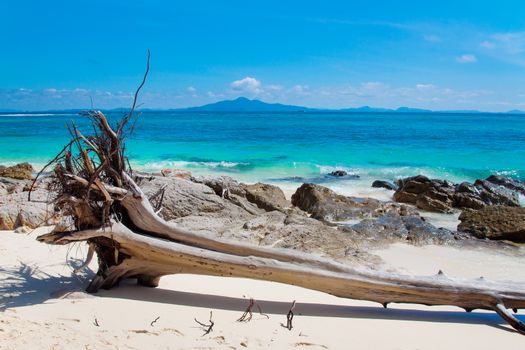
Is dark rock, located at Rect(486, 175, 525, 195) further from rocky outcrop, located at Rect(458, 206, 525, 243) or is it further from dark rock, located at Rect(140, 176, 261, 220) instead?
dark rock, located at Rect(140, 176, 261, 220)

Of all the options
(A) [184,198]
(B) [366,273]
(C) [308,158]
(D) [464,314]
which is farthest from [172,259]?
(C) [308,158]

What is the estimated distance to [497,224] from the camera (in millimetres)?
8211

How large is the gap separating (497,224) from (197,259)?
618 cm

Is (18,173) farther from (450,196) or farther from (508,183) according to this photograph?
(508,183)

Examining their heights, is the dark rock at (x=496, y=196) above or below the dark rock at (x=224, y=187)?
below

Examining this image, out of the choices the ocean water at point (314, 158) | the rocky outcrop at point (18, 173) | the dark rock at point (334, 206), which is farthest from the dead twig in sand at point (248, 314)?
the ocean water at point (314, 158)

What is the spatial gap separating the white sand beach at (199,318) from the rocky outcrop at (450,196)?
7.54 m

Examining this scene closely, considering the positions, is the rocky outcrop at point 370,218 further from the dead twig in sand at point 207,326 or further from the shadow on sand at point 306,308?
the dead twig in sand at point 207,326

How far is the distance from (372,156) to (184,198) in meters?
20.2

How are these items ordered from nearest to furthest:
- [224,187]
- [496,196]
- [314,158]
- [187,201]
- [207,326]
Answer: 1. [207,326]
2. [187,201]
3. [224,187]
4. [496,196]
5. [314,158]

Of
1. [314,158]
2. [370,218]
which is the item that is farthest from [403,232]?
[314,158]

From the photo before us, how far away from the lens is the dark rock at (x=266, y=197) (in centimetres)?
959

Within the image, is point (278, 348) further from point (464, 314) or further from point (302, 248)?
point (302, 248)

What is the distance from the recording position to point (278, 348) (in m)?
3.30
